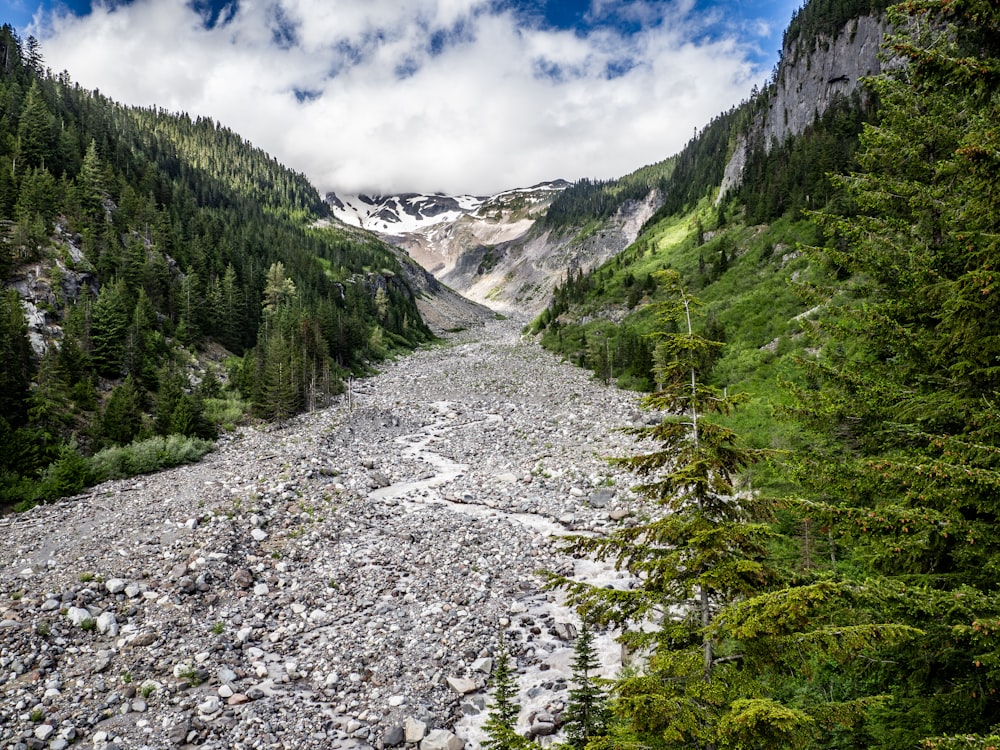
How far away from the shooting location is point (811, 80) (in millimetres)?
83562

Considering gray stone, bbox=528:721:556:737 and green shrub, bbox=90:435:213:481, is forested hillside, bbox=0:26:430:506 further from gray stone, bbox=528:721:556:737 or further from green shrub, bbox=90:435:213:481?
A: gray stone, bbox=528:721:556:737

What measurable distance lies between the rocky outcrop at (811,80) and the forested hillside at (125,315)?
78278 millimetres

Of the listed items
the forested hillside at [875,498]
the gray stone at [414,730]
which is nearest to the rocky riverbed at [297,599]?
the gray stone at [414,730]

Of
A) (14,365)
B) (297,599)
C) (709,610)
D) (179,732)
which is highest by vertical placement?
(14,365)

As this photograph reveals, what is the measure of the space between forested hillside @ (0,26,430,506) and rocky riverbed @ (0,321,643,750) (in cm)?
547

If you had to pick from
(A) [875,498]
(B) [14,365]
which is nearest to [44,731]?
(A) [875,498]

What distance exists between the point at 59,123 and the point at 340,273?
48110 millimetres

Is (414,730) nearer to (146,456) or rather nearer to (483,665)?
(483,665)

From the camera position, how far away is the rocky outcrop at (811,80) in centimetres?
7344

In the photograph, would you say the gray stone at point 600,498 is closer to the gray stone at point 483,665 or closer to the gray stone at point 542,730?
the gray stone at point 483,665

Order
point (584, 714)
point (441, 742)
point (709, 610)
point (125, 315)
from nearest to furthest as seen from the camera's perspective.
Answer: point (709, 610), point (584, 714), point (441, 742), point (125, 315)

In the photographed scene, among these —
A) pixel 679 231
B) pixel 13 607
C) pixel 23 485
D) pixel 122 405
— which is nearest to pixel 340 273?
pixel 679 231

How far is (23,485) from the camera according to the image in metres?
23.2

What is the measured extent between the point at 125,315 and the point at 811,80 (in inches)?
4091
